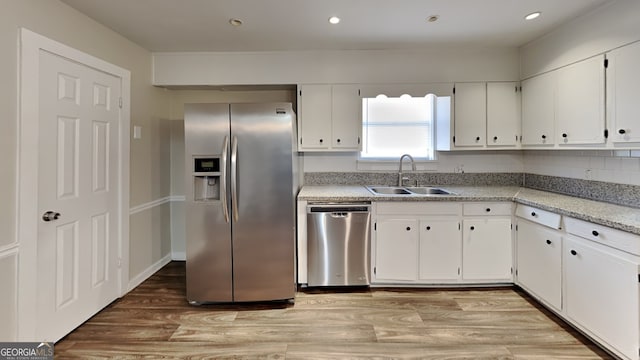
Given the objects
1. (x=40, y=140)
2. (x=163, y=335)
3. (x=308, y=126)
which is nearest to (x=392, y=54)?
(x=308, y=126)

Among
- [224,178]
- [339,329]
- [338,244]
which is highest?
[224,178]

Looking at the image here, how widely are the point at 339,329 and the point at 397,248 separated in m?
0.96

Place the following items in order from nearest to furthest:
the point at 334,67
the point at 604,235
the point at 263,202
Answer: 1. the point at 604,235
2. the point at 263,202
3. the point at 334,67

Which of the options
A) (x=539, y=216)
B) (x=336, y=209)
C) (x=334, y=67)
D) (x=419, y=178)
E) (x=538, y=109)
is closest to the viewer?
(x=539, y=216)

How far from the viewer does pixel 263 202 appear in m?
2.68

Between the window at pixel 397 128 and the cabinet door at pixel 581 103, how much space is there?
4.07 ft

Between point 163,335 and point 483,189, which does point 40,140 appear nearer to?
point 163,335

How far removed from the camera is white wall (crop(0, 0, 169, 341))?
183cm

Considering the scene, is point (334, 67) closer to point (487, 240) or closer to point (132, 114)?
point (132, 114)

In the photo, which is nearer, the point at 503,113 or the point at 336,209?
the point at 336,209

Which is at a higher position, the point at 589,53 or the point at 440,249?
the point at 589,53

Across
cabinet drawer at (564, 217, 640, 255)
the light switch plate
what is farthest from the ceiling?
cabinet drawer at (564, 217, 640, 255)

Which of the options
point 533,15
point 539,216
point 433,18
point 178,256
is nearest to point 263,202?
point 178,256

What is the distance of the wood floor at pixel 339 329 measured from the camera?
6.87 feet
